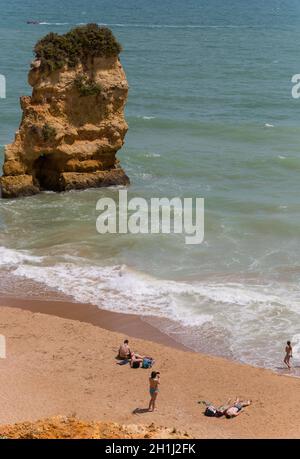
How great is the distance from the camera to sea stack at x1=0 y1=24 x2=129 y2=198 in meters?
37.8

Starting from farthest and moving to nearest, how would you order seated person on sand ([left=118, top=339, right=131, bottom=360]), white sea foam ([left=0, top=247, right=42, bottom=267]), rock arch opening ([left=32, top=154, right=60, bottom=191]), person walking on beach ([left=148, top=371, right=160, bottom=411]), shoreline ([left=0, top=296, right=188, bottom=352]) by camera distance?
1. rock arch opening ([left=32, top=154, right=60, bottom=191])
2. white sea foam ([left=0, top=247, right=42, bottom=267])
3. shoreline ([left=0, top=296, right=188, bottom=352])
4. seated person on sand ([left=118, top=339, right=131, bottom=360])
5. person walking on beach ([left=148, top=371, right=160, bottom=411])

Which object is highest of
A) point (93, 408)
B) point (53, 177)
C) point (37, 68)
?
point (37, 68)

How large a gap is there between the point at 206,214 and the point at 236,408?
17.8 meters

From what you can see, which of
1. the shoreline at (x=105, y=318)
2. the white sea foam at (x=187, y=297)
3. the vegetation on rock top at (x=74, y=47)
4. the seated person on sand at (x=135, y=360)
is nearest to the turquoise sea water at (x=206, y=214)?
the white sea foam at (x=187, y=297)

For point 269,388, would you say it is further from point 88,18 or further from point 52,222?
point 88,18

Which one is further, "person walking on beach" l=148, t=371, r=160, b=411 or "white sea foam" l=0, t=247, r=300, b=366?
"white sea foam" l=0, t=247, r=300, b=366

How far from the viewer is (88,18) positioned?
Result: 129 meters

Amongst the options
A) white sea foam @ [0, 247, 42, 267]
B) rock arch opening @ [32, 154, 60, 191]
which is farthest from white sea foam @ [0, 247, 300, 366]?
rock arch opening @ [32, 154, 60, 191]

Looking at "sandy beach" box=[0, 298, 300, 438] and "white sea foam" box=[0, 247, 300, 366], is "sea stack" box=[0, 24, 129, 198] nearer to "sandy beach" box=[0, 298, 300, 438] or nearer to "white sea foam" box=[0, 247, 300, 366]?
"white sea foam" box=[0, 247, 300, 366]

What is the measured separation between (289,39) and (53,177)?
6998 cm

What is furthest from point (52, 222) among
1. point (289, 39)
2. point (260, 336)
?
point (289, 39)

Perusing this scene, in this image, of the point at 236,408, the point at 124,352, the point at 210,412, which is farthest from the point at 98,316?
the point at 236,408

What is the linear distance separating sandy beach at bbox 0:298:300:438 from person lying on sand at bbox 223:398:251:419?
0.58 feet

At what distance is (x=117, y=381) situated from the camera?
2262cm
